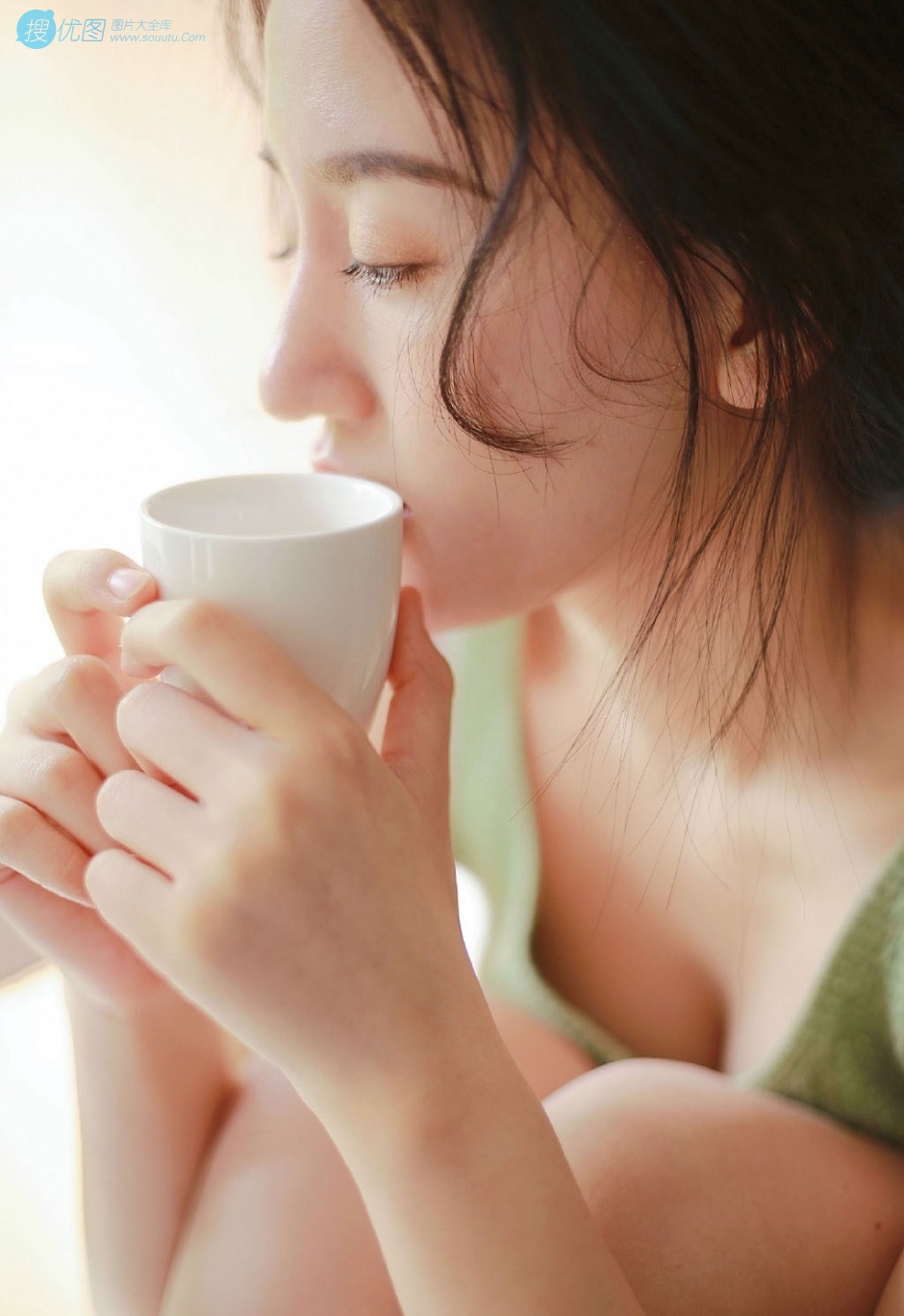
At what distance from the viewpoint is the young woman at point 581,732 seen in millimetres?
599

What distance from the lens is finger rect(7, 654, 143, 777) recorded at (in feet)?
2.27

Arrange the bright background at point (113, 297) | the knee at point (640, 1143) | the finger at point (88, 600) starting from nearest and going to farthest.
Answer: the finger at point (88, 600) → the knee at point (640, 1143) → the bright background at point (113, 297)

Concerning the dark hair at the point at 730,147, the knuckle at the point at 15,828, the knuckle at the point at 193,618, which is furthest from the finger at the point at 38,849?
the dark hair at the point at 730,147

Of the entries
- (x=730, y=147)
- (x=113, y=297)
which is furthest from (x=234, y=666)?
(x=113, y=297)

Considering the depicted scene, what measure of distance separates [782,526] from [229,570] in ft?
1.40

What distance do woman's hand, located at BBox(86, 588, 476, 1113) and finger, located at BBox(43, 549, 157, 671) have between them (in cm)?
6

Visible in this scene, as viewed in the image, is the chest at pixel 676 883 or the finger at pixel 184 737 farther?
the chest at pixel 676 883

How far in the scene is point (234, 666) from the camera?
22.9 inches

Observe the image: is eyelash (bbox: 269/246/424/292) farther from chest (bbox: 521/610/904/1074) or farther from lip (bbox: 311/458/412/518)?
chest (bbox: 521/610/904/1074)

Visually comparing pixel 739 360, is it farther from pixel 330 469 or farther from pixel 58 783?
pixel 58 783

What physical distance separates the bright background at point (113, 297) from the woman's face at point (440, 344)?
46 cm

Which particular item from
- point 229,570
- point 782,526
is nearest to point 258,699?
point 229,570

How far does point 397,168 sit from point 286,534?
210 mm

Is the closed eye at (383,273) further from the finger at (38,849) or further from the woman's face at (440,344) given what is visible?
the finger at (38,849)
